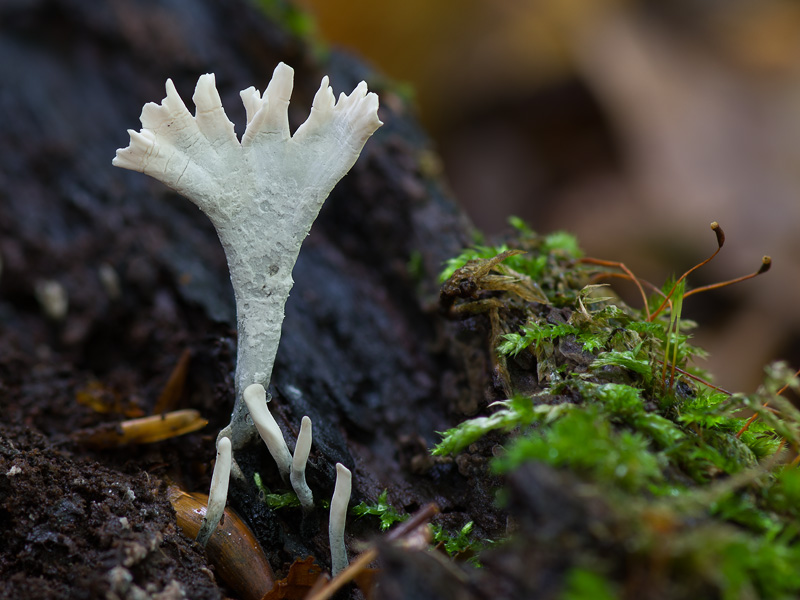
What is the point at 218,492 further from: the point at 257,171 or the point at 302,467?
the point at 257,171

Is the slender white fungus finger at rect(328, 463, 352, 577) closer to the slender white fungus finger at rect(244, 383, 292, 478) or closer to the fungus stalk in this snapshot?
the slender white fungus finger at rect(244, 383, 292, 478)

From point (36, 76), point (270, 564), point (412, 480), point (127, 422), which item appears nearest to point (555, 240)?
point (412, 480)

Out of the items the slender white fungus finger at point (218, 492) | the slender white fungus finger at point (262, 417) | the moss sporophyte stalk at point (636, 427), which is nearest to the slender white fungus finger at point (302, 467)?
the slender white fungus finger at point (262, 417)

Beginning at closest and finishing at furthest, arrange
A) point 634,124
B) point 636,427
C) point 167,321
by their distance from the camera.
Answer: point 636,427 < point 167,321 < point 634,124

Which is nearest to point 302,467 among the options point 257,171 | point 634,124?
point 257,171

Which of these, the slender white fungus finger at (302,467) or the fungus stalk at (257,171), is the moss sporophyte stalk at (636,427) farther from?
the fungus stalk at (257,171)

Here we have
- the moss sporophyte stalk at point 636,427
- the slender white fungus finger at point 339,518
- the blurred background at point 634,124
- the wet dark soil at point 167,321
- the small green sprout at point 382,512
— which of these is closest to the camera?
the moss sporophyte stalk at point 636,427
